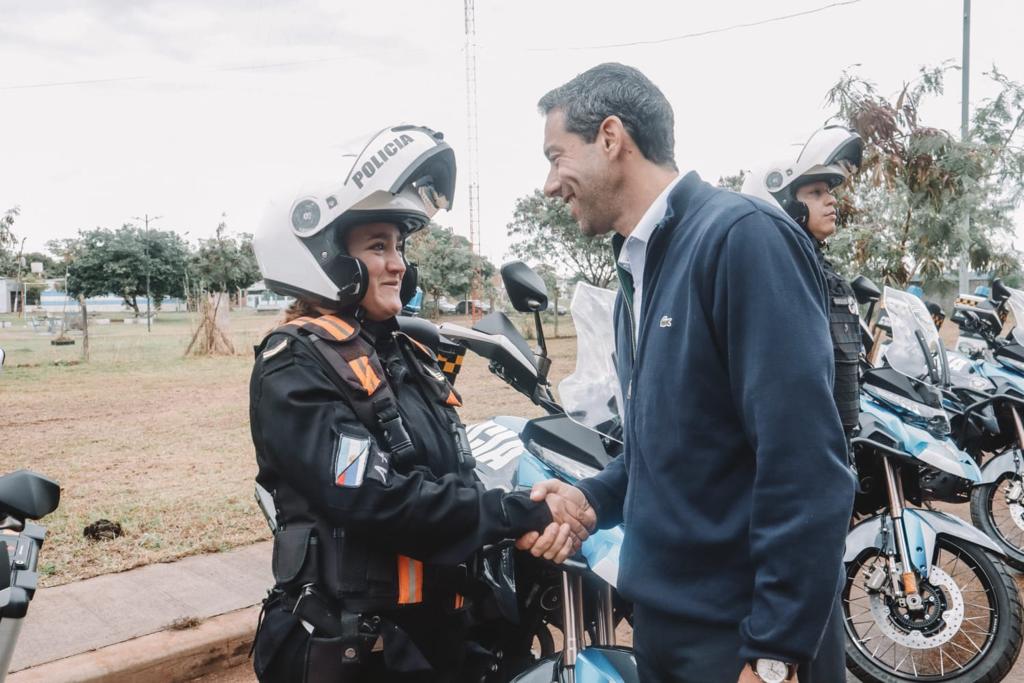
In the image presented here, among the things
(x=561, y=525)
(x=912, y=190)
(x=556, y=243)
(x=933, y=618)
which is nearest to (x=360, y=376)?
(x=561, y=525)

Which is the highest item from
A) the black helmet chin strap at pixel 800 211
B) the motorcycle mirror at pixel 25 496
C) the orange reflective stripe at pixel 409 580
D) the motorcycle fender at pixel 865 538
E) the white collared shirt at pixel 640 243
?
the black helmet chin strap at pixel 800 211

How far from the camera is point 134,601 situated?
399cm

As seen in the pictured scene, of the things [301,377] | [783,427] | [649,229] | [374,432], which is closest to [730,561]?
[783,427]

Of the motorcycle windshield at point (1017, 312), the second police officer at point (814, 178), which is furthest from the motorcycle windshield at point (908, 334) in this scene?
the motorcycle windshield at point (1017, 312)

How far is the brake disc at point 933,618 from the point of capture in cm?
314

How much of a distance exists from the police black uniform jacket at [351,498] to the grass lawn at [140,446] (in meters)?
0.70

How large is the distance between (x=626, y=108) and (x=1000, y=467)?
4187 millimetres

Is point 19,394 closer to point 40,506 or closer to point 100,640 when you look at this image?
point 100,640

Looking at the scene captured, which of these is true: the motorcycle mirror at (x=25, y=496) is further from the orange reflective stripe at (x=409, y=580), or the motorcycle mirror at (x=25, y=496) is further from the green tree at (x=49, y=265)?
the green tree at (x=49, y=265)

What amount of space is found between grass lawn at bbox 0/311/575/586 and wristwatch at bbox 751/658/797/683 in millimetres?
1696

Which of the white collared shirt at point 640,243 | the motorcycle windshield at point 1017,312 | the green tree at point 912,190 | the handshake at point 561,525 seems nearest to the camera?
the white collared shirt at point 640,243

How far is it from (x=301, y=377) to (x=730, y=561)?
0.97 m

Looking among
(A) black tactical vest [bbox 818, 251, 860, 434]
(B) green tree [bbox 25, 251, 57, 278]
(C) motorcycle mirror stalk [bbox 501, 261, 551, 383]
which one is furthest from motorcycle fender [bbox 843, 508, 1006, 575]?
(B) green tree [bbox 25, 251, 57, 278]

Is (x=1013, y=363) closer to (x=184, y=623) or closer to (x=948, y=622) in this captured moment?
(x=948, y=622)
